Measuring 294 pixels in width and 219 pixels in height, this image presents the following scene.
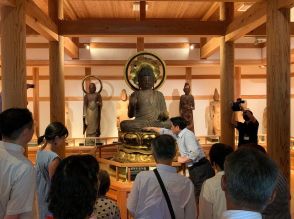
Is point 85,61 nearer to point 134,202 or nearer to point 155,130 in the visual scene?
point 155,130

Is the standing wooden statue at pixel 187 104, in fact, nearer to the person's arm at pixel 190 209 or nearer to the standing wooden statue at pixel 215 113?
the standing wooden statue at pixel 215 113

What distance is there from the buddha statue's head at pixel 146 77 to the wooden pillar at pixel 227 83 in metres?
1.18

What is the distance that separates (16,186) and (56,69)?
3977mm

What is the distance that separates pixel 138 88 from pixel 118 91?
3521 mm

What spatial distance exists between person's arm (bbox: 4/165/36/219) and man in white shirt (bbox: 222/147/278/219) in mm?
998

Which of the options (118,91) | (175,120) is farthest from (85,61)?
(175,120)

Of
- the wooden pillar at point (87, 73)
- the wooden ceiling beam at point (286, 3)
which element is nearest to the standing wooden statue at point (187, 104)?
the wooden pillar at point (87, 73)

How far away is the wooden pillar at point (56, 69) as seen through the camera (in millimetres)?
5422

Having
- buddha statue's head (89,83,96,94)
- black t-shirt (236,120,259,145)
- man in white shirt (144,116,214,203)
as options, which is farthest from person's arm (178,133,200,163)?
buddha statue's head (89,83,96,94)

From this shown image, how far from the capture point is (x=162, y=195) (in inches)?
80.7

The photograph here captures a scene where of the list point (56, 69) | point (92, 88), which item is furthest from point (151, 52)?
point (92, 88)

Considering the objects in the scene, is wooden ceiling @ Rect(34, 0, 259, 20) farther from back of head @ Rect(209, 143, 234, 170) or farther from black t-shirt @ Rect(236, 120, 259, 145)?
back of head @ Rect(209, 143, 234, 170)

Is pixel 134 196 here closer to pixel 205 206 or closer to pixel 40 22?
pixel 205 206

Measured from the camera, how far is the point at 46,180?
257 centimetres
